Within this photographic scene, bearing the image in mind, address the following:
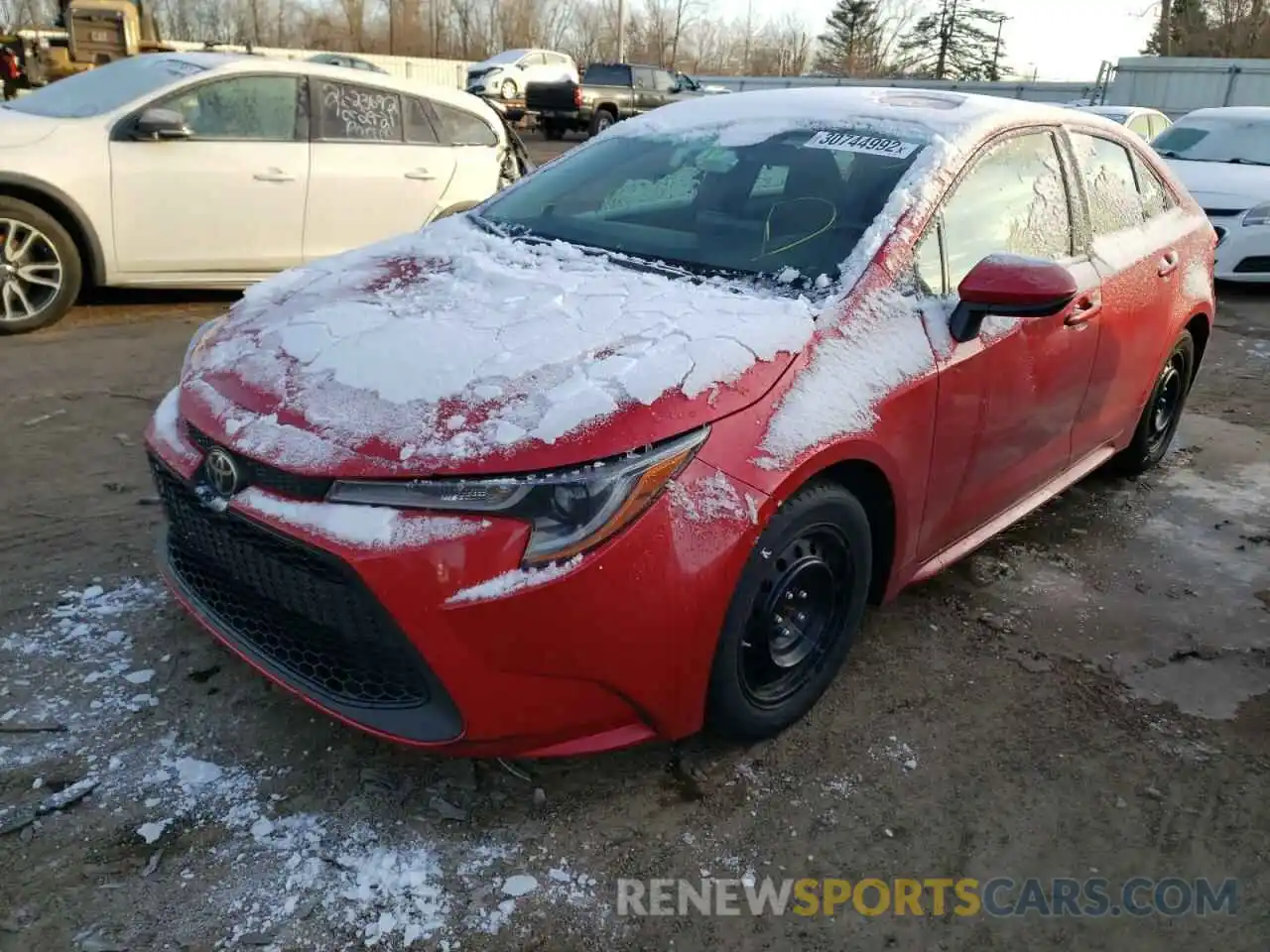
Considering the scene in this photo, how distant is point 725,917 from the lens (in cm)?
211

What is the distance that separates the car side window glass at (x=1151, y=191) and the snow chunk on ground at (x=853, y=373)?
194 centimetres

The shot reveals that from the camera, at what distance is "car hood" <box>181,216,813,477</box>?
80.8 inches

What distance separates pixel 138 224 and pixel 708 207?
4213 mm

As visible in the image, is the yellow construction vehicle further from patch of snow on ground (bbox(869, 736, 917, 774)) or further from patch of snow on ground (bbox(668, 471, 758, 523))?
patch of snow on ground (bbox(869, 736, 917, 774))

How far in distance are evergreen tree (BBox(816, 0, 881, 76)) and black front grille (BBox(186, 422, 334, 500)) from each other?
226 ft

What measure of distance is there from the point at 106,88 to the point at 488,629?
224 inches

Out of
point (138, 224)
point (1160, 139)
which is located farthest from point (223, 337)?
point (1160, 139)

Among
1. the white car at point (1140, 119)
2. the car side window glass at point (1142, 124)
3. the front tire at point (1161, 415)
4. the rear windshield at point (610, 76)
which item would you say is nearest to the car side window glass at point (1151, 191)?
the front tire at point (1161, 415)

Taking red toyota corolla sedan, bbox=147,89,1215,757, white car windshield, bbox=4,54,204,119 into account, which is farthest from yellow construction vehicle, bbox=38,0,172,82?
red toyota corolla sedan, bbox=147,89,1215,757

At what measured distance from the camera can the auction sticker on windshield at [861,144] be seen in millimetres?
2975

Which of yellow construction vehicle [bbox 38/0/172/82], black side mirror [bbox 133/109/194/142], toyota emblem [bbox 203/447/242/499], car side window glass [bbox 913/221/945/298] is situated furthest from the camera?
yellow construction vehicle [bbox 38/0/172/82]

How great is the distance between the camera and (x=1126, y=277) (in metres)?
3.64

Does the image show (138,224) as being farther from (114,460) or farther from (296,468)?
(296,468)

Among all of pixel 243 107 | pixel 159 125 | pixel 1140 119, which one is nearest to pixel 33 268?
pixel 159 125
